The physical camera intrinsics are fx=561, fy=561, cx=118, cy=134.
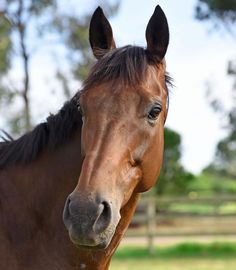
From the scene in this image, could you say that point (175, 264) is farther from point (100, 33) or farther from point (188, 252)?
point (100, 33)

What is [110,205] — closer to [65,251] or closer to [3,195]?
[65,251]

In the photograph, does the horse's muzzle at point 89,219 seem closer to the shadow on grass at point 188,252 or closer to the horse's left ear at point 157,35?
the horse's left ear at point 157,35

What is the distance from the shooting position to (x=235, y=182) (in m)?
42.4

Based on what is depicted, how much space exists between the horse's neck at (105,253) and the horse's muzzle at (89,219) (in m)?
0.57

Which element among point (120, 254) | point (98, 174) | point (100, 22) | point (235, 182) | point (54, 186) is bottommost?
point (235, 182)

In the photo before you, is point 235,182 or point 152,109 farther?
point 235,182

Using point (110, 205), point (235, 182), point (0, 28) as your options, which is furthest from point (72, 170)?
point (235, 182)

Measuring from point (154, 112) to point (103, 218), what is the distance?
2.66 ft

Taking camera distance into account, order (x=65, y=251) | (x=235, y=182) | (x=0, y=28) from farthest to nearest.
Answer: (x=235, y=182) < (x=0, y=28) < (x=65, y=251)

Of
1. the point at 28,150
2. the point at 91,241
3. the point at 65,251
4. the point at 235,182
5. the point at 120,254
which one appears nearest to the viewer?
the point at 91,241

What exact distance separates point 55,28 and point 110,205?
717 inches

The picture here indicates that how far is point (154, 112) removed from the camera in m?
3.48

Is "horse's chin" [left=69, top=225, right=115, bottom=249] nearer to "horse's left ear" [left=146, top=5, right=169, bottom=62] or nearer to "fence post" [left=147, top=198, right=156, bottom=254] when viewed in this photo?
"horse's left ear" [left=146, top=5, right=169, bottom=62]

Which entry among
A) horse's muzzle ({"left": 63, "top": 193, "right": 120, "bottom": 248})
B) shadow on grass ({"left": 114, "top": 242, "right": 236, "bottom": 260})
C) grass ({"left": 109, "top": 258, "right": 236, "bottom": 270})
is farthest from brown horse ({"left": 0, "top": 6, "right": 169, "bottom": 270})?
shadow on grass ({"left": 114, "top": 242, "right": 236, "bottom": 260})
